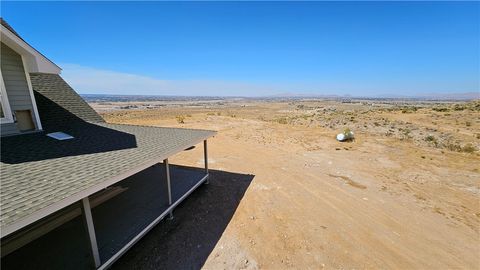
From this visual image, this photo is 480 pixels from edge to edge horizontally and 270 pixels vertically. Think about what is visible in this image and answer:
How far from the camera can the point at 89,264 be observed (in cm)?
415

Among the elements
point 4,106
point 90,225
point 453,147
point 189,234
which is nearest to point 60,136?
point 4,106

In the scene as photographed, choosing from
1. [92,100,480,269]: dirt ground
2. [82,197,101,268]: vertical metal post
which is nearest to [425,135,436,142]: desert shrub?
[92,100,480,269]: dirt ground

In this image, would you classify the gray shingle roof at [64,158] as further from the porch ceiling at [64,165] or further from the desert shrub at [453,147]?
the desert shrub at [453,147]

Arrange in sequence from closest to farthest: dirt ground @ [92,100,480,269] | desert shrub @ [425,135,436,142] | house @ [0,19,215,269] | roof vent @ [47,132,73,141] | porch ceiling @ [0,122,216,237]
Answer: porch ceiling @ [0,122,216,237] < house @ [0,19,215,269] < dirt ground @ [92,100,480,269] < roof vent @ [47,132,73,141] < desert shrub @ [425,135,436,142]

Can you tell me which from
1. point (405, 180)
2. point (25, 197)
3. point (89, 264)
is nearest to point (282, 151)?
point (405, 180)

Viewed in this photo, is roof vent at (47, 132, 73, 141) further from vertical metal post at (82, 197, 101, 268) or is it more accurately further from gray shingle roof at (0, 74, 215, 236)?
vertical metal post at (82, 197, 101, 268)

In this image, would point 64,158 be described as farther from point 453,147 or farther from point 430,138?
point 430,138

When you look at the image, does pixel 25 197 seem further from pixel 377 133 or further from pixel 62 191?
pixel 377 133

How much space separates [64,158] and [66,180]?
1.36 metres

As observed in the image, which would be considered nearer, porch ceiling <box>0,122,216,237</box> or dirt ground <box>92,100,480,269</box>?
porch ceiling <box>0,122,216,237</box>

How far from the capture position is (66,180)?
11.4 feet

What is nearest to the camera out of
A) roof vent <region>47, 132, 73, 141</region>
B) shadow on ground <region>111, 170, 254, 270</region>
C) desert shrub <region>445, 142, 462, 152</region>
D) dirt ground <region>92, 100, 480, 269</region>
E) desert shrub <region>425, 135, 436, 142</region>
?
shadow on ground <region>111, 170, 254, 270</region>

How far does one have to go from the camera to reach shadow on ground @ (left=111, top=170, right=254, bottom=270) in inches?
186

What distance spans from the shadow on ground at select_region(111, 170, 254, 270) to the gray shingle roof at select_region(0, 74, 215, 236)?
210 cm
